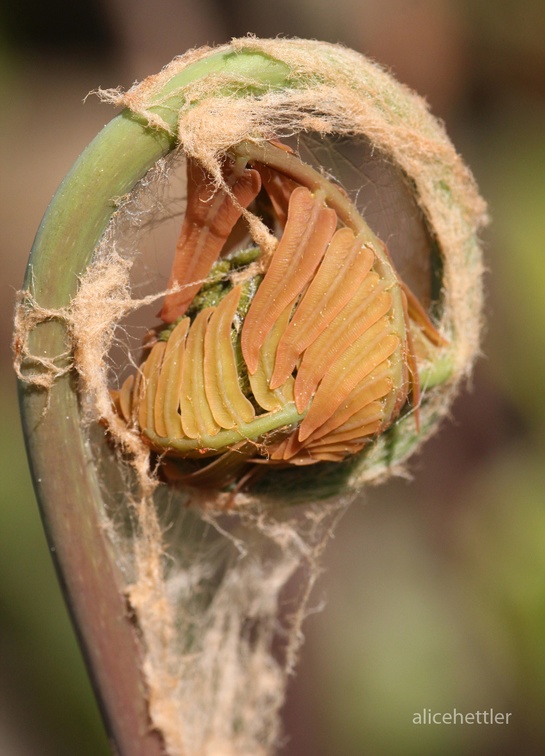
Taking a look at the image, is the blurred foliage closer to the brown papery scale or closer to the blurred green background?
the blurred green background

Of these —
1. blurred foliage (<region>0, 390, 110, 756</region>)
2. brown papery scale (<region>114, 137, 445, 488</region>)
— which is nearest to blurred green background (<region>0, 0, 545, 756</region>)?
blurred foliage (<region>0, 390, 110, 756</region>)

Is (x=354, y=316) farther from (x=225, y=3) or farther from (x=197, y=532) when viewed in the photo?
(x=225, y=3)

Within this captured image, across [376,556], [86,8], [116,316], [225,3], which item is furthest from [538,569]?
[86,8]

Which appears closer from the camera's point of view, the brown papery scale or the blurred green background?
the brown papery scale

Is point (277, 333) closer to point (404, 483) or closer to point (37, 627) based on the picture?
point (37, 627)

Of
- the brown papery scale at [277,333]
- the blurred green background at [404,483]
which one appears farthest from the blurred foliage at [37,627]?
the brown papery scale at [277,333]

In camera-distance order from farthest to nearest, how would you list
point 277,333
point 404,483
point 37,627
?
point 404,483 → point 37,627 → point 277,333

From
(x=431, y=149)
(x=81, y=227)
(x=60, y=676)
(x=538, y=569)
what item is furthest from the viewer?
(x=60, y=676)

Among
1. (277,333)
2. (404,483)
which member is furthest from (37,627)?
(277,333)

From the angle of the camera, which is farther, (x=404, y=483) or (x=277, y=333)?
(x=404, y=483)
